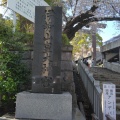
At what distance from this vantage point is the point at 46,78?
5395 millimetres

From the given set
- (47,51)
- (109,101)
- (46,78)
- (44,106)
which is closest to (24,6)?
(47,51)

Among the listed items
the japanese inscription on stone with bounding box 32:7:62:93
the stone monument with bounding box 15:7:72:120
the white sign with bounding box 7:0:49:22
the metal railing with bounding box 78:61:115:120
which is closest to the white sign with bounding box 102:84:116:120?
the metal railing with bounding box 78:61:115:120

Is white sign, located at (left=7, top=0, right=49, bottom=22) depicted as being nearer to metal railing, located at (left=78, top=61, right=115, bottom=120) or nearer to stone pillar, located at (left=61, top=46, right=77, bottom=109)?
stone pillar, located at (left=61, top=46, right=77, bottom=109)

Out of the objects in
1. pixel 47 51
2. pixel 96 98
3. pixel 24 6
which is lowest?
pixel 96 98

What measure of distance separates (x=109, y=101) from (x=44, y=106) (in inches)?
74.5

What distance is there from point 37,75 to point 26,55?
1.71 m

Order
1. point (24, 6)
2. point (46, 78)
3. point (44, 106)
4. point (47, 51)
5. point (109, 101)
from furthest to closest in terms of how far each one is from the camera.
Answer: point (24, 6) < point (109, 101) < point (47, 51) < point (46, 78) < point (44, 106)

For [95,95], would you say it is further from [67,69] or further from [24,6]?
[24,6]

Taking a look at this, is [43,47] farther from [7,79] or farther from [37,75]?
[7,79]

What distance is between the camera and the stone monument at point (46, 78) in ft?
16.6

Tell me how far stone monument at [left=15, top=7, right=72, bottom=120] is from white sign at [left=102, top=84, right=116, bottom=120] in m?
1.10

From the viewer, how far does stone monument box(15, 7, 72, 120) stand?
16.6ft

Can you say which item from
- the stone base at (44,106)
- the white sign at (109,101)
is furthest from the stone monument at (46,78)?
the white sign at (109,101)

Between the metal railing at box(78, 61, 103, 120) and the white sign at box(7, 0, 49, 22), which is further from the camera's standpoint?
the white sign at box(7, 0, 49, 22)
